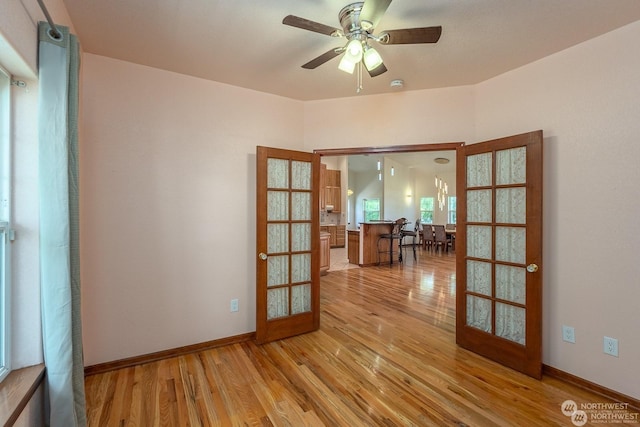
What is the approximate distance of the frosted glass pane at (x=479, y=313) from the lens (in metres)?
2.76

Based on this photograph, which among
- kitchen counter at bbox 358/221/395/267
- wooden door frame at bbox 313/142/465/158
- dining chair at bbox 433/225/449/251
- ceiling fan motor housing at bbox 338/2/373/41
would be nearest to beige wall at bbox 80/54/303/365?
wooden door frame at bbox 313/142/465/158

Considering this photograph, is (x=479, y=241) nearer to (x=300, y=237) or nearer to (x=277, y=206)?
(x=300, y=237)

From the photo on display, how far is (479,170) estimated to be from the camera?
112 inches

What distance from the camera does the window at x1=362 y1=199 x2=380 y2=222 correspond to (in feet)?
38.4

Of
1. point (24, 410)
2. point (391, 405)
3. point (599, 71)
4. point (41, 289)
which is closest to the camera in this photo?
point (24, 410)

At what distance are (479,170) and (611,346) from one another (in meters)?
1.69

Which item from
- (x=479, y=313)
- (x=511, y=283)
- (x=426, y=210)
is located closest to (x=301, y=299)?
(x=479, y=313)

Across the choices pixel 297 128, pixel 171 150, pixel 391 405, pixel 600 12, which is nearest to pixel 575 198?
pixel 600 12

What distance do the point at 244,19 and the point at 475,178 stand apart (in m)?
2.48

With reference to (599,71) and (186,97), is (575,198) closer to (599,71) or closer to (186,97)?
(599,71)

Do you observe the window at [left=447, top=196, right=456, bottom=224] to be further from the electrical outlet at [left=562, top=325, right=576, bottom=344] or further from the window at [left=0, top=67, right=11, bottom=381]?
the window at [left=0, top=67, right=11, bottom=381]

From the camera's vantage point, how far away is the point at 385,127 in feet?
10.6

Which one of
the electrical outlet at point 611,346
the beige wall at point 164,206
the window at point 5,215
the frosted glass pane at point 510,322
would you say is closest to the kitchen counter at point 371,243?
the beige wall at point 164,206

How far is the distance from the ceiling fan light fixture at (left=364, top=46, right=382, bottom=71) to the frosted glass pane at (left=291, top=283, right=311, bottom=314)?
237cm
